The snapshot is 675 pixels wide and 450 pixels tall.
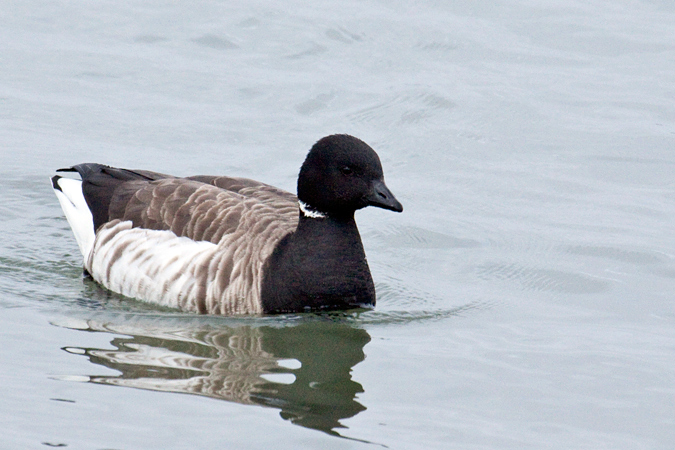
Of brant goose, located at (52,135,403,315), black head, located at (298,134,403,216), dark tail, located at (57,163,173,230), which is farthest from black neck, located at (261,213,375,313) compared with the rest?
dark tail, located at (57,163,173,230)

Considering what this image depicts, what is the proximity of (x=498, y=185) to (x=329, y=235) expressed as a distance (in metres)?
4.07

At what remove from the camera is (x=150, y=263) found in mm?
10688

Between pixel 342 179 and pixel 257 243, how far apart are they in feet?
3.29

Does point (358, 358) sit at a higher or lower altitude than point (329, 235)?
Answer: lower

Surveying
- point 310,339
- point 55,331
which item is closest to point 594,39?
point 310,339

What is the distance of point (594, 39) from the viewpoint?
17.6 metres

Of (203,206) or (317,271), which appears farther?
(203,206)

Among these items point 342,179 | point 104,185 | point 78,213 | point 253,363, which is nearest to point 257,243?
point 342,179

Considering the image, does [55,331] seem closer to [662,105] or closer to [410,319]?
[410,319]

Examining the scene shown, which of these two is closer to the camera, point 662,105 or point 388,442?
point 388,442

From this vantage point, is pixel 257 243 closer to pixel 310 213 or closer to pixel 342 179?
pixel 310 213

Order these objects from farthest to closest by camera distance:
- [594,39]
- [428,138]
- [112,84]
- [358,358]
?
[594,39]
[112,84]
[428,138]
[358,358]

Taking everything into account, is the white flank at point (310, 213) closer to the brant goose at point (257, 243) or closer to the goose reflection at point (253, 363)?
the brant goose at point (257, 243)

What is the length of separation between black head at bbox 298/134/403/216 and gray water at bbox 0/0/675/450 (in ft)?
3.49
